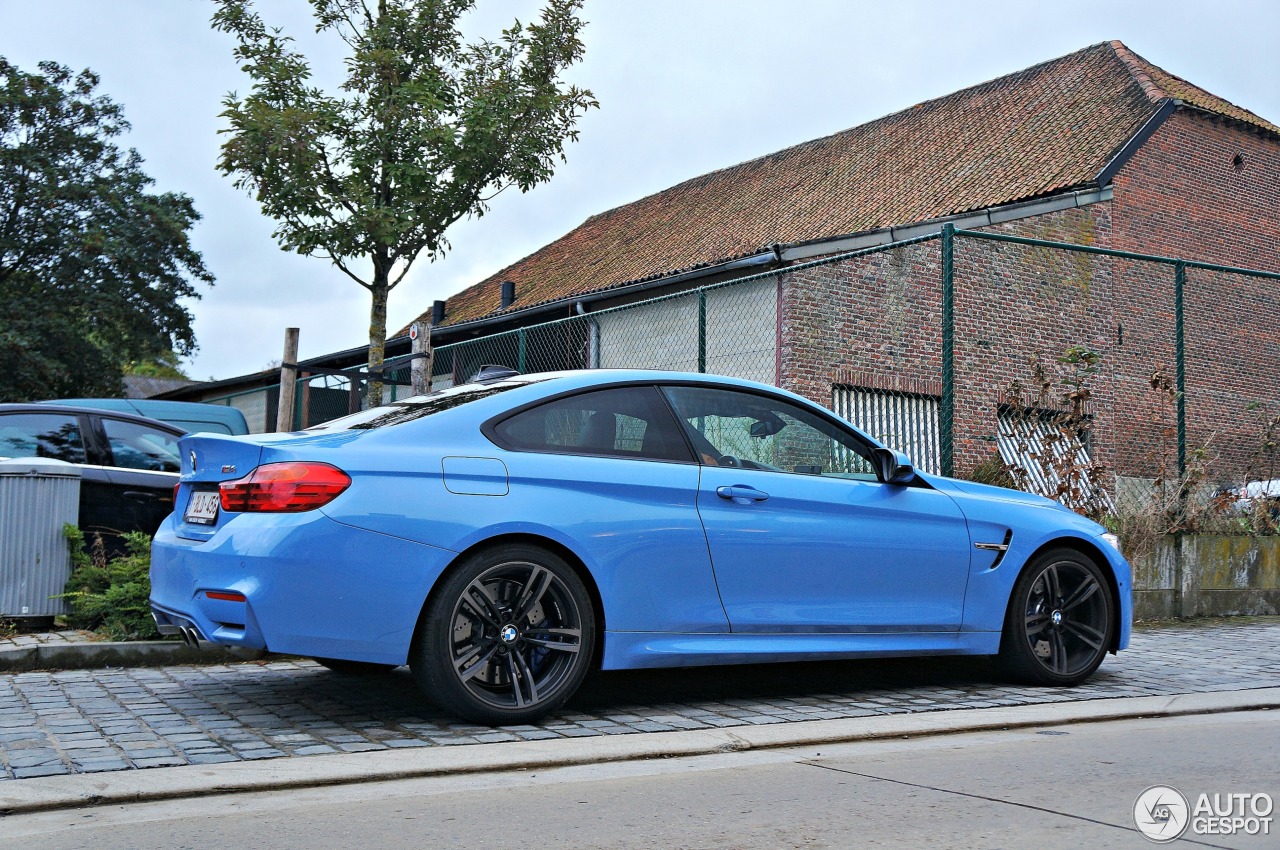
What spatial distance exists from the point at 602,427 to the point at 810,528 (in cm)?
108

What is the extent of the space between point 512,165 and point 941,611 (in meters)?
8.63

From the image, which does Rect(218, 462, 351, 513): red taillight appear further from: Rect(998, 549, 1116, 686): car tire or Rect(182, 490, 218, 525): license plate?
Rect(998, 549, 1116, 686): car tire

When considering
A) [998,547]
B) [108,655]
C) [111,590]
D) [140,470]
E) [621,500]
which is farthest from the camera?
[140,470]

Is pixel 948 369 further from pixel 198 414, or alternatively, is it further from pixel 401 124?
pixel 198 414

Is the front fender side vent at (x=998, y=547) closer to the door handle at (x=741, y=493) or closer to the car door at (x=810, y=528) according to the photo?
the car door at (x=810, y=528)

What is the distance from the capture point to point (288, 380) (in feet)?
36.8

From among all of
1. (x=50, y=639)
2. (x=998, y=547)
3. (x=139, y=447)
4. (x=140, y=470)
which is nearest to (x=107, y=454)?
(x=139, y=447)

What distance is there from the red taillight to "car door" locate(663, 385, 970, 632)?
1.62 metres

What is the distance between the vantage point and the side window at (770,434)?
5930mm

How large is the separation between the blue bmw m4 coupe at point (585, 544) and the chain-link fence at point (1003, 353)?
3740 mm

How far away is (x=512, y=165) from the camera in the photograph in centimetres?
1341

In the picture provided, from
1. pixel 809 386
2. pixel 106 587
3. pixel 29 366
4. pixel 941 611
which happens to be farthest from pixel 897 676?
pixel 29 366

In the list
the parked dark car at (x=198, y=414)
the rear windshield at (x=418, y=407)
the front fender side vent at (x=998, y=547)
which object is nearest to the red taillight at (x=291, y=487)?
the rear windshield at (x=418, y=407)

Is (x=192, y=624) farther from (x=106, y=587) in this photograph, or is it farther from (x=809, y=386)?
(x=809, y=386)
